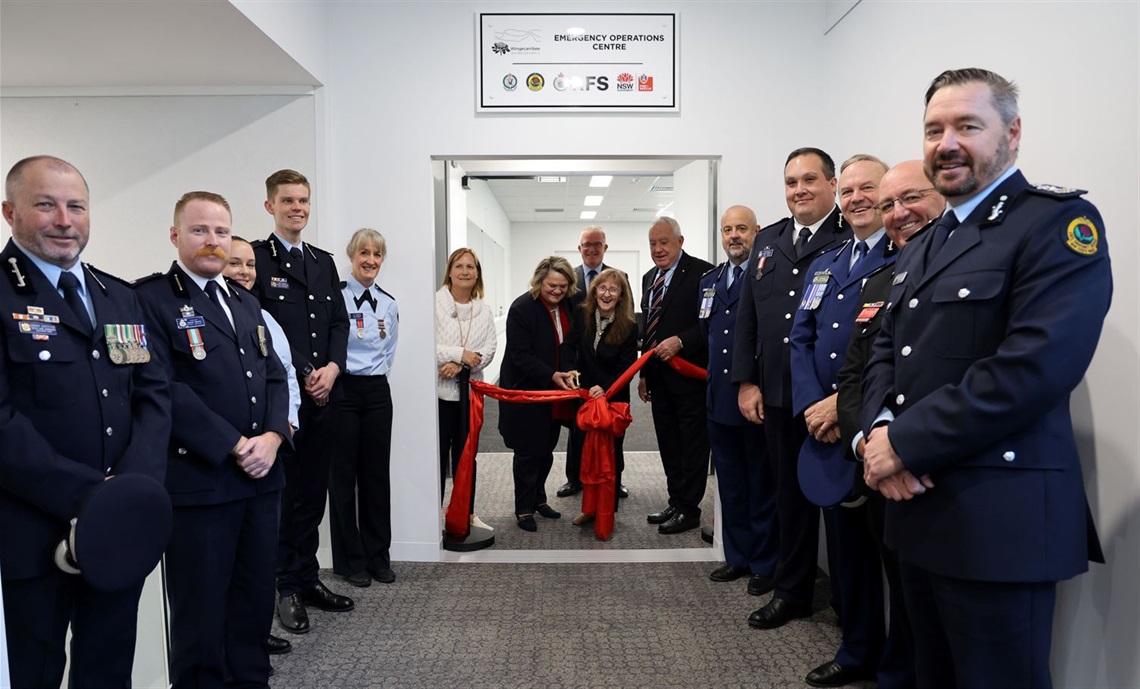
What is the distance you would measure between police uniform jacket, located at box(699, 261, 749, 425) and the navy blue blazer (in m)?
0.75

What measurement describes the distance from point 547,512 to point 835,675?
2375mm

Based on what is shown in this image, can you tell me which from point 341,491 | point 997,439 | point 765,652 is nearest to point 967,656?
point 997,439

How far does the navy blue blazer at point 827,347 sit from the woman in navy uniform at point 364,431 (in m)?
1.91

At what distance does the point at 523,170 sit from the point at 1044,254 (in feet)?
15.3

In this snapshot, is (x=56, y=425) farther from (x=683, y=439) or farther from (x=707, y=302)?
(x=683, y=439)

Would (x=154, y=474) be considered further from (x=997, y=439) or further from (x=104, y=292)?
(x=997, y=439)

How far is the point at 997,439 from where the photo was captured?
148cm

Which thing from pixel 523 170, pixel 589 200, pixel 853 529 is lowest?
pixel 853 529

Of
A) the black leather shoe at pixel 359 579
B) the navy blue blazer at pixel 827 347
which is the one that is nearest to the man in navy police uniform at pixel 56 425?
the black leather shoe at pixel 359 579

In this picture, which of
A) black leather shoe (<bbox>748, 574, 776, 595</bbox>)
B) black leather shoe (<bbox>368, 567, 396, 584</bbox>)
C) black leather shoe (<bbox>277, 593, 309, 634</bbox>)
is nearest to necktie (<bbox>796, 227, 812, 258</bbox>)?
black leather shoe (<bbox>748, 574, 776, 595</bbox>)

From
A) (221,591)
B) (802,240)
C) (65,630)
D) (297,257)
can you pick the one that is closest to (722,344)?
(802,240)

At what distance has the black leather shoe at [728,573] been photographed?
11.7 feet

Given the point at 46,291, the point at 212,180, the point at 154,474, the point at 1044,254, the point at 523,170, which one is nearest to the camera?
the point at 1044,254

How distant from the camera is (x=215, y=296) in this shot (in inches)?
88.3
